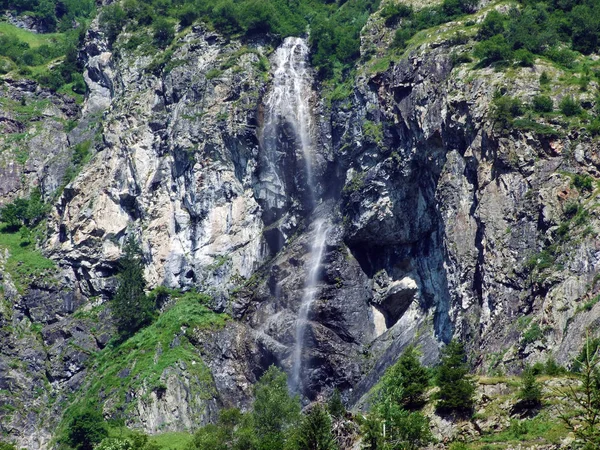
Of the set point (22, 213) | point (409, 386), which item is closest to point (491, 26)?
point (409, 386)

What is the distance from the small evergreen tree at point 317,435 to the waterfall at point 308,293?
29.6 m

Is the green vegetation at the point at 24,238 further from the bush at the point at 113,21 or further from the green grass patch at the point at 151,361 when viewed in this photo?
the bush at the point at 113,21

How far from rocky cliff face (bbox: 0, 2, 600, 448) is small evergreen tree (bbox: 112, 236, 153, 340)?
98.4 inches

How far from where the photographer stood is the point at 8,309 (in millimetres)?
84938

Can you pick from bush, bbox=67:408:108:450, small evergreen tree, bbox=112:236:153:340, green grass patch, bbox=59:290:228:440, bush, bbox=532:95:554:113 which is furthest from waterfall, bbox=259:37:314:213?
bush, bbox=67:408:108:450

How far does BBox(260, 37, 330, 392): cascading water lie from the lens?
80.3m

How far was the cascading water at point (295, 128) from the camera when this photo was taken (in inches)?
3161

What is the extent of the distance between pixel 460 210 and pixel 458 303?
7048 millimetres

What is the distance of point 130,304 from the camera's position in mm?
82625

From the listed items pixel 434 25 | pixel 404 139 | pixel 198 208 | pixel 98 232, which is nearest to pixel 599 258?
pixel 404 139

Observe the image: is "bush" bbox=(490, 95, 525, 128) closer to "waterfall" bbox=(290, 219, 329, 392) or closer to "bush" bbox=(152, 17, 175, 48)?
"waterfall" bbox=(290, 219, 329, 392)

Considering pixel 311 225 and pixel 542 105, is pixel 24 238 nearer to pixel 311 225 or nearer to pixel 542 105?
pixel 311 225

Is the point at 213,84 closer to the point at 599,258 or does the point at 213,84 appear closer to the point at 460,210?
the point at 460,210

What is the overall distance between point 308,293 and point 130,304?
15.8m
